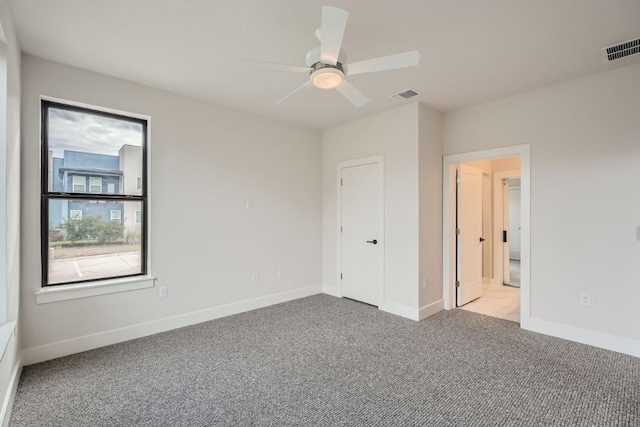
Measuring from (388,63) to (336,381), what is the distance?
2.39 m

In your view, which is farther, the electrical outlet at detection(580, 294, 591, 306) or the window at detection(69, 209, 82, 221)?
the electrical outlet at detection(580, 294, 591, 306)

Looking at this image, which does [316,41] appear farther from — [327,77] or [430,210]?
[430,210]

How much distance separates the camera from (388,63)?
2021 mm

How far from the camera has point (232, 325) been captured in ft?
12.0

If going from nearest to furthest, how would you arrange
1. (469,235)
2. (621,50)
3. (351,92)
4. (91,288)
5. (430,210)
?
1. (351,92)
2. (621,50)
3. (91,288)
4. (430,210)
5. (469,235)

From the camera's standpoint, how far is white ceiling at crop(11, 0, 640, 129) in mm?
2084

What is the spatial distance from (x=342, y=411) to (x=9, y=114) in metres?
2.97

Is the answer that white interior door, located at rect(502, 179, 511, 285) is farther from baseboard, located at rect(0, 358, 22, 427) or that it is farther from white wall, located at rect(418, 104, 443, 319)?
baseboard, located at rect(0, 358, 22, 427)

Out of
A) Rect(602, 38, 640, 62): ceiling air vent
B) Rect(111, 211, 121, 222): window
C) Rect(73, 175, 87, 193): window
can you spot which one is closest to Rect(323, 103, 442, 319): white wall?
Rect(602, 38, 640, 62): ceiling air vent

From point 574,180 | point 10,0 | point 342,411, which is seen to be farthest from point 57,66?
point 574,180

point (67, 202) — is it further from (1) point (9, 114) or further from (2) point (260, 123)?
(2) point (260, 123)

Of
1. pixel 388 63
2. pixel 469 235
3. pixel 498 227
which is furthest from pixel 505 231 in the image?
pixel 388 63

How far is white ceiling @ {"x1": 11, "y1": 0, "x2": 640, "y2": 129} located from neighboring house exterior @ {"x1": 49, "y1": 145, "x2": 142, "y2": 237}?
854mm

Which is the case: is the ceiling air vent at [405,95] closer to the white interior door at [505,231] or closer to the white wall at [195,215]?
the white wall at [195,215]
